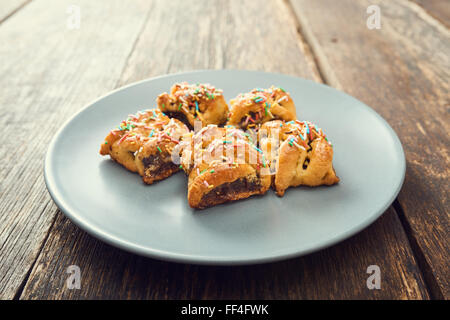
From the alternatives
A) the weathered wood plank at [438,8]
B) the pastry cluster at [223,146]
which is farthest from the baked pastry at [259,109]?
the weathered wood plank at [438,8]

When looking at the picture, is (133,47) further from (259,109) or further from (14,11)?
(259,109)

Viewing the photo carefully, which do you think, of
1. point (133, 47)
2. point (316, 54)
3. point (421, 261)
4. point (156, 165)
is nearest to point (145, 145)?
point (156, 165)

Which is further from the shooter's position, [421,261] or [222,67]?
[222,67]

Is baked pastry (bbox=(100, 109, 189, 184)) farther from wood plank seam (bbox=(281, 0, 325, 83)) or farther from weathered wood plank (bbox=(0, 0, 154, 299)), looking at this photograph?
wood plank seam (bbox=(281, 0, 325, 83))

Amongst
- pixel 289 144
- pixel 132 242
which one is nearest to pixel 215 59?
pixel 289 144

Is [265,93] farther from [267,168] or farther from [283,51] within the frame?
[283,51]

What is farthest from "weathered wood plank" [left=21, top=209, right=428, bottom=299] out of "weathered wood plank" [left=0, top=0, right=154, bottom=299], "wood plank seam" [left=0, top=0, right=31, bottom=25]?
"wood plank seam" [left=0, top=0, right=31, bottom=25]
